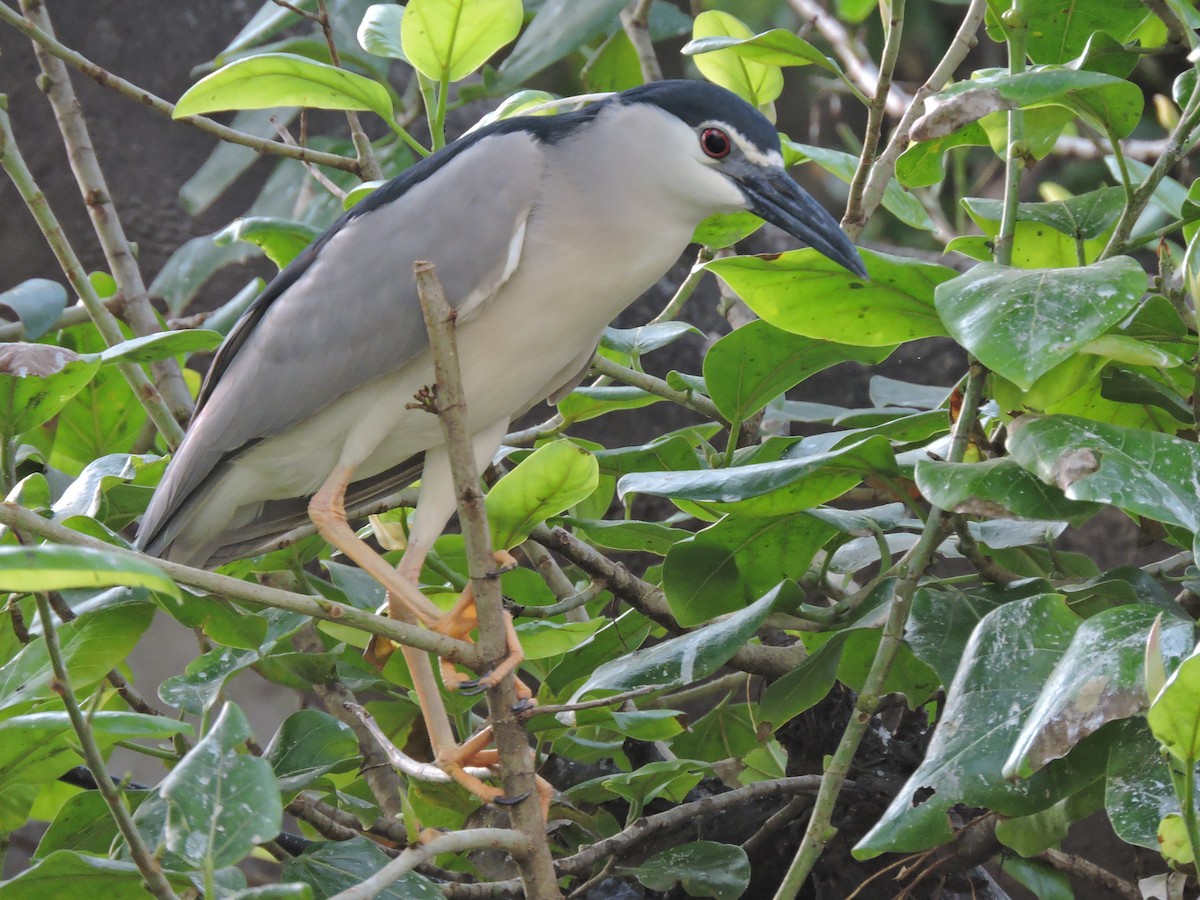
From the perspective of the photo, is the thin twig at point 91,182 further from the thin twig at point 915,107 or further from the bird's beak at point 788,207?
the thin twig at point 915,107

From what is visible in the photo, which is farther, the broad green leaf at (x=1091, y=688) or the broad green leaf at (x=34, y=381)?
the broad green leaf at (x=34, y=381)

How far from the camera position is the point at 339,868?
0.96 metres

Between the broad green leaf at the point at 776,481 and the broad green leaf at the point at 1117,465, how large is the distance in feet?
0.41

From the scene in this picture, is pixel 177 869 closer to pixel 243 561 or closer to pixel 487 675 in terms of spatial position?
pixel 487 675

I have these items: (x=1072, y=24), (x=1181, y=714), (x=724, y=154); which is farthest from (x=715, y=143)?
(x=1181, y=714)

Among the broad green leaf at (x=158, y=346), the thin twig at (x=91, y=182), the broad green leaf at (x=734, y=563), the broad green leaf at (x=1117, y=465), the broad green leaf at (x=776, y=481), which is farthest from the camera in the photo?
the thin twig at (x=91, y=182)

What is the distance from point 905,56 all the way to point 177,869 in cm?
385

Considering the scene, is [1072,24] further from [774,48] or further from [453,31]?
[453,31]

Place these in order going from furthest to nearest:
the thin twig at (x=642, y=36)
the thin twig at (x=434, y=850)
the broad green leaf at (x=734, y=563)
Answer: the thin twig at (x=642, y=36)
the broad green leaf at (x=734, y=563)
the thin twig at (x=434, y=850)

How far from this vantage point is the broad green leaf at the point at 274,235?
1.42m

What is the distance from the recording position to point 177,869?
35.4 inches

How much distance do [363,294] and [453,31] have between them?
30 cm

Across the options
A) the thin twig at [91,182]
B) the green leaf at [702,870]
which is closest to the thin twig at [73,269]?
the thin twig at [91,182]

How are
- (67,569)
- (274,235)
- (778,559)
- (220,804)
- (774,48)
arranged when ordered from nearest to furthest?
(67,569) < (220,804) < (778,559) < (774,48) < (274,235)
